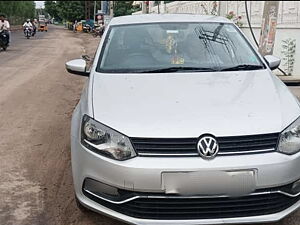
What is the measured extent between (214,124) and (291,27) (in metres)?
9.48

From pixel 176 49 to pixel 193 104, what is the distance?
1267mm

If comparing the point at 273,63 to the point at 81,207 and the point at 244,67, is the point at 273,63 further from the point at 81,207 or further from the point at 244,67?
the point at 81,207

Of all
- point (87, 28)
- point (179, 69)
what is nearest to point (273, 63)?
point (179, 69)

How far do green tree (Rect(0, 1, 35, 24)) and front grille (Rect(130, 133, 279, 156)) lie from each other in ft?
190

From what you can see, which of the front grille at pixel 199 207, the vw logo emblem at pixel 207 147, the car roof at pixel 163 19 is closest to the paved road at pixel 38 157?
the front grille at pixel 199 207

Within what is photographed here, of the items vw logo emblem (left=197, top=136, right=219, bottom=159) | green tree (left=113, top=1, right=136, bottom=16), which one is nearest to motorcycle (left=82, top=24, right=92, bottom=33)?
green tree (left=113, top=1, right=136, bottom=16)

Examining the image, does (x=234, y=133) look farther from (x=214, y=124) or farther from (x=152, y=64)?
(x=152, y=64)

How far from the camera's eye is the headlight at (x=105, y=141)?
320 centimetres

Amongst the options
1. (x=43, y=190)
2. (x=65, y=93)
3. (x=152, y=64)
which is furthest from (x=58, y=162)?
(x=65, y=93)

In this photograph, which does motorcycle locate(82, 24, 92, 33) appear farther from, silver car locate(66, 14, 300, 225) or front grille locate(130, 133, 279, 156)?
front grille locate(130, 133, 279, 156)

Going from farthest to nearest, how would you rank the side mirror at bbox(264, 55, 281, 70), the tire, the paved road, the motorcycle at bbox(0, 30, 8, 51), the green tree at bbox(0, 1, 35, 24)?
the green tree at bbox(0, 1, 35, 24) → the motorcycle at bbox(0, 30, 8, 51) → the side mirror at bbox(264, 55, 281, 70) → the paved road → the tire

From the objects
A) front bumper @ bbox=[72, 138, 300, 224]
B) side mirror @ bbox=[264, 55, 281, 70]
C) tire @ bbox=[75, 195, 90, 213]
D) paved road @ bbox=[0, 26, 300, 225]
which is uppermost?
side mirror @ bbox=[264, 55, 281, 70]

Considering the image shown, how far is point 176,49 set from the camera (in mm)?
4637

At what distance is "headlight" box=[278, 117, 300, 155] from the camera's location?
128 inches
